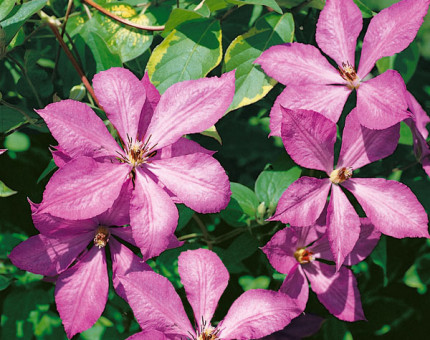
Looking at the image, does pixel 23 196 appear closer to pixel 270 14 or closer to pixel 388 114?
pixel 270 14

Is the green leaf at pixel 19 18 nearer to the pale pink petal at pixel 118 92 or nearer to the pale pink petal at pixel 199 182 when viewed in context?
the pale pink petal at pixel 118 92

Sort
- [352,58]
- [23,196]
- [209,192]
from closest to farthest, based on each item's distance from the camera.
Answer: [209,192]
[352,58]
[23,196]

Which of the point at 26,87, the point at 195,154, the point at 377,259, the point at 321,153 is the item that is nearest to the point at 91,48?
the point at 26,87

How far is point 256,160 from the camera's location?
1017 mm

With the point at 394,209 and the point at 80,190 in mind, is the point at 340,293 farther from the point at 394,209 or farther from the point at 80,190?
the point at 80,190

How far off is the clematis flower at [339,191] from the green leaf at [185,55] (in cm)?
16

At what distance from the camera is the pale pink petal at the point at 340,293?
756mm

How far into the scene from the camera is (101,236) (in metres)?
0.70

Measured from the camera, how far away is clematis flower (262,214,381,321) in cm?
74

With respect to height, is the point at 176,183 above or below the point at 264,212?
above

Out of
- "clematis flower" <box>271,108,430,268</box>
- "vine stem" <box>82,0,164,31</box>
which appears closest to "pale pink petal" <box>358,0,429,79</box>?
"clematis flower" <box>271,108,430,268</box>

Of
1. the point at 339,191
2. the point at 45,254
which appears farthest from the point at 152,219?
the point at 339,191

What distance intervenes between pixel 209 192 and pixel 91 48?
303 mm

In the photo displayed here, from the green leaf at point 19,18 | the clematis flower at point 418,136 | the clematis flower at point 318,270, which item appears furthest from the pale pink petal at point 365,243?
the green leaf at point 19,18
